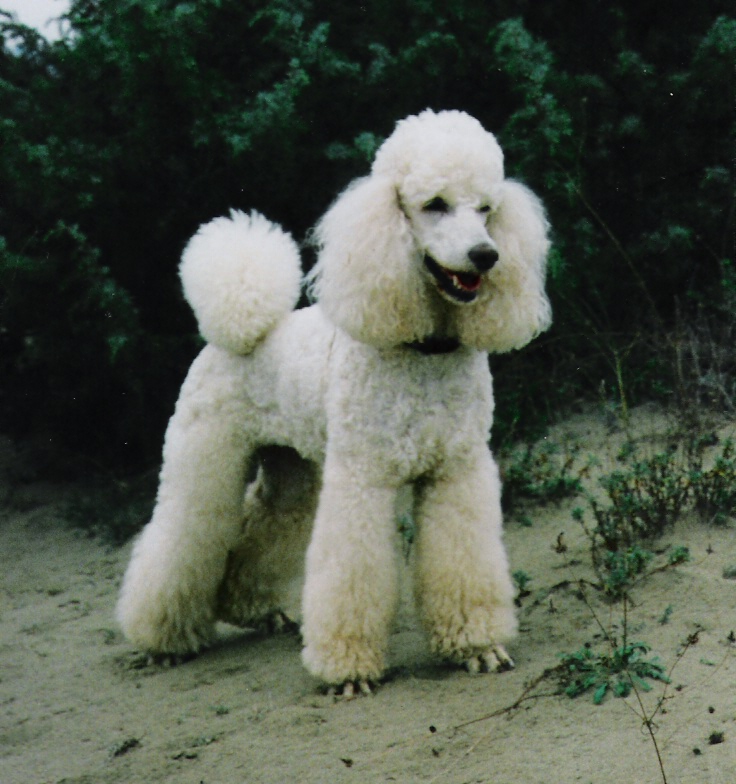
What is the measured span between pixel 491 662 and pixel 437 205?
1435 mm

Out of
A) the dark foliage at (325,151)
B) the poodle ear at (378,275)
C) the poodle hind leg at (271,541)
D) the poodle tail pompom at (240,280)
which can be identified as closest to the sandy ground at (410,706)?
the poodle hind leg at (271,541)

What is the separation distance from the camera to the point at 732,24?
528cm

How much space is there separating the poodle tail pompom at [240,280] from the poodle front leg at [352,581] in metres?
0.78

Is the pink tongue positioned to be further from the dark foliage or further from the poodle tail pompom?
the dark foliage

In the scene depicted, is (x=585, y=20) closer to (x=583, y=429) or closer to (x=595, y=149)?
(x=595, y=149)

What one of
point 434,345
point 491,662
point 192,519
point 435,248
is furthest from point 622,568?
point 192,519

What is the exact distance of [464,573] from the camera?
3.38 meters

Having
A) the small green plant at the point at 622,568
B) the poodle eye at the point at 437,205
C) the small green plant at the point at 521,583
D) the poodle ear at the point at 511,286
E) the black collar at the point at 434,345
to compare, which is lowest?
the small green plant at the point at 521,583

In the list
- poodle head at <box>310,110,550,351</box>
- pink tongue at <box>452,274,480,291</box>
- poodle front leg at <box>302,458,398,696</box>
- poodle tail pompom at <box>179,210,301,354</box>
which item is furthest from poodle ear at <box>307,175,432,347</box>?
poodle tail pompom at <box>179,210,301,354</box>

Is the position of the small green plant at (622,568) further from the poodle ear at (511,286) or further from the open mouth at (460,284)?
the open mouth at (460,284)

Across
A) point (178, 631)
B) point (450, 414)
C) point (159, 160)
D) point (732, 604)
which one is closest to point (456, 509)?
point (450, 414)

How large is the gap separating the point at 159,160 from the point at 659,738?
13.3 ft

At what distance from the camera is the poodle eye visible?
3181 mm

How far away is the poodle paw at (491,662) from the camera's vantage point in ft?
11.0
